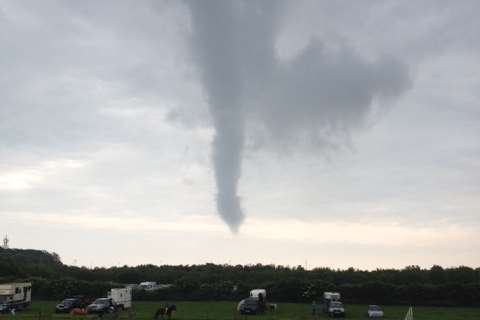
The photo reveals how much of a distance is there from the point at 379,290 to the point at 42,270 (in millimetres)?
77460

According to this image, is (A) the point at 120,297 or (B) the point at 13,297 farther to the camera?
(A) the point at 120,297

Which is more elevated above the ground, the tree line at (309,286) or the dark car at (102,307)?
the tree line at (309,286)

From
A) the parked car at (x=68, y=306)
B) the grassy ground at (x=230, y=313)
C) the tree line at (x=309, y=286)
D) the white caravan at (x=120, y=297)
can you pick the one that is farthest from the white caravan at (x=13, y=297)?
the tree line at (x=309, y=286)

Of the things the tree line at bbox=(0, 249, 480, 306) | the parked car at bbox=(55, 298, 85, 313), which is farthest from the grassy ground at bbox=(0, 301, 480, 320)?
the tree line at bbox=(0, 249, 480, 306)

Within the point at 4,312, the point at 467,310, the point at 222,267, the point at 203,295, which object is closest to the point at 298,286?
the point at 203,295

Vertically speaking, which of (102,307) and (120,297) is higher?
(120,297)

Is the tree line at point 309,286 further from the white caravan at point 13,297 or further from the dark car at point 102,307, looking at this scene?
the dark car at point 102,307

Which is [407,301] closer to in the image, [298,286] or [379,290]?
[379,290]

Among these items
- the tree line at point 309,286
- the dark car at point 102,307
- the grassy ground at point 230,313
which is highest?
the tree line at point 309,286

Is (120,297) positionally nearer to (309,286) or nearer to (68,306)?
(68,306)

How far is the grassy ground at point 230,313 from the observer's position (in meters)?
59.9

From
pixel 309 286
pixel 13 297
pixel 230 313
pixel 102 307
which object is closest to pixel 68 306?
pixel 102 307

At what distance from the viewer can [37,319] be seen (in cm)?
5722

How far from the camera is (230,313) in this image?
6644 centimetres
